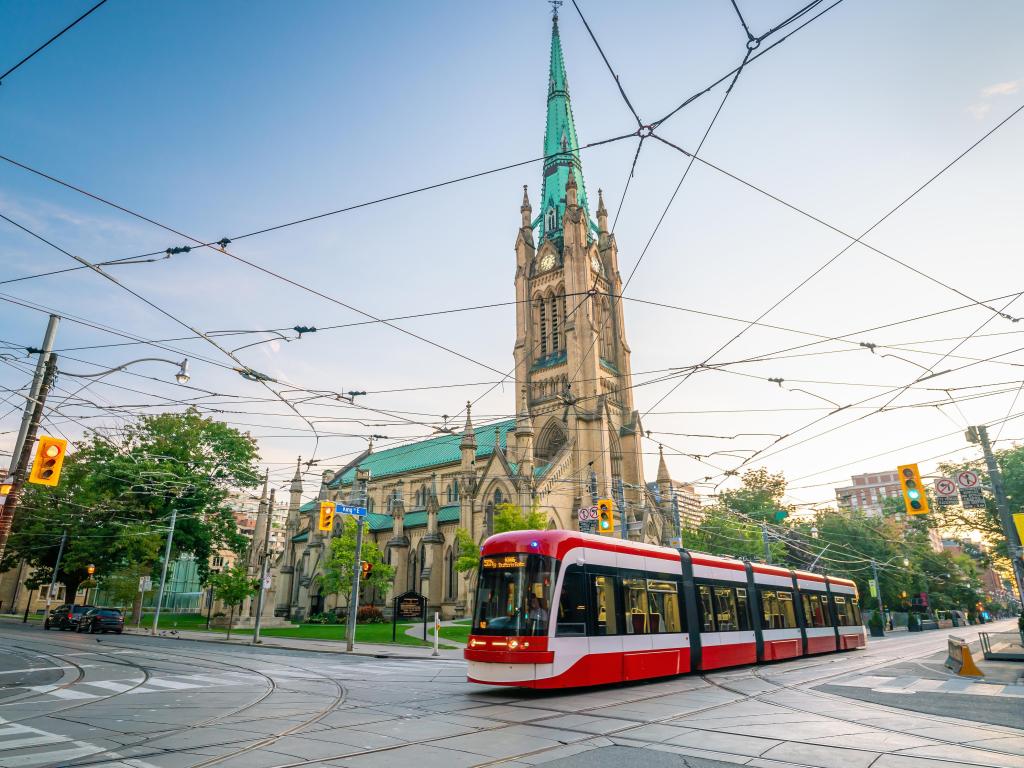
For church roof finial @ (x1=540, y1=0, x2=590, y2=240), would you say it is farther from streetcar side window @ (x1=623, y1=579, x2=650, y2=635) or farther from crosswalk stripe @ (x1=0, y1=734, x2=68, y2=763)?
crosswalk stripe @ (x1=0, y1=734, x2=68, y2=763)

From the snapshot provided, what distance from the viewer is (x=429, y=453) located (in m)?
56.2

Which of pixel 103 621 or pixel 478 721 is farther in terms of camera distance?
pixel 103 621

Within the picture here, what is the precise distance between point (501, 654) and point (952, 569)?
236ft

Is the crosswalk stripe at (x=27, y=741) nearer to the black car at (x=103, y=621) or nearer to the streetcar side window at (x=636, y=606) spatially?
the streetcar side window at (x=636, y=606)

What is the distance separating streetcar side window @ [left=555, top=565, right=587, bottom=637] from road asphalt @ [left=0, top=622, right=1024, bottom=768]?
1.20 m

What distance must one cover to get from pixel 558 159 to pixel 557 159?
231mm

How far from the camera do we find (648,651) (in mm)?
12773

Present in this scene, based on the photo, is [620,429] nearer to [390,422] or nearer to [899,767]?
[390,422]

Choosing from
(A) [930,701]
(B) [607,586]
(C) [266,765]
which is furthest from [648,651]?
(C) [266,765]

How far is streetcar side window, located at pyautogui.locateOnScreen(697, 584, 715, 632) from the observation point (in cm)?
1480

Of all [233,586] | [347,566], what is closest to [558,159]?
[347,566]

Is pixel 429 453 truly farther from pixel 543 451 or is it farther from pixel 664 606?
pixel 664 606

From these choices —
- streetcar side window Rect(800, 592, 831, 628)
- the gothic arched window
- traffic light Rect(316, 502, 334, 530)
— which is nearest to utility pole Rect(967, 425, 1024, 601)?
streetcar side window Rect(800, 592, 831, 628)

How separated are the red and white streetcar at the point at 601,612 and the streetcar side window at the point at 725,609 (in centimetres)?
3
